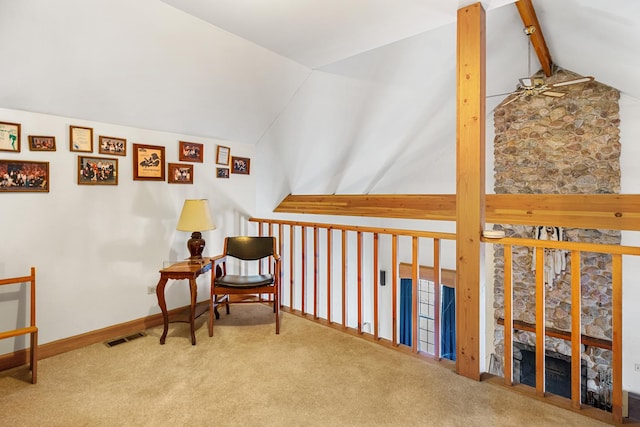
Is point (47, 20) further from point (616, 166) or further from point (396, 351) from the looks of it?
point (616, 166)

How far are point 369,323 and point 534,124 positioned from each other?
4.17m

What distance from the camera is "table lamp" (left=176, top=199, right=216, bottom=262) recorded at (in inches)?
121

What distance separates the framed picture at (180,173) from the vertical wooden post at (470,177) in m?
2.51

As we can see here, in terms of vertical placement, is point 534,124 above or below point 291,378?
above

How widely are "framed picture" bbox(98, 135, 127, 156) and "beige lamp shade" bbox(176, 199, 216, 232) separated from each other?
69 centimetres

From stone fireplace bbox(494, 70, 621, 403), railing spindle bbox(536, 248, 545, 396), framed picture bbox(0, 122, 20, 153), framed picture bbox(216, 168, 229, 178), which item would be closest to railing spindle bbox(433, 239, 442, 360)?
railing spindle bbox(536, 248, 545, 396)

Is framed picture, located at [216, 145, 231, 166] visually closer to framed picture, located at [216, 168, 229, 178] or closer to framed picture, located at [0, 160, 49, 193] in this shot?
framed picture, located at [216, 168, 229, 178]

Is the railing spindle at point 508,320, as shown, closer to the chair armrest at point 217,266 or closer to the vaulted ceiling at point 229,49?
the vaulted ceiling at point 229,49

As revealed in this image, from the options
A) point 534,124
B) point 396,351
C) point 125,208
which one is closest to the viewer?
point 396,351

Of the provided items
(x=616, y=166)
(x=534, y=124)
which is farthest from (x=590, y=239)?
(x=534, y=124)

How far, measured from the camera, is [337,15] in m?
2.41

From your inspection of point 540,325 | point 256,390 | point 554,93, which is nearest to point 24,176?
point 256,390

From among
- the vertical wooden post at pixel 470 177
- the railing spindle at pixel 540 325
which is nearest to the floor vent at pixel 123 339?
the vertical wooden post at pixel 470 177

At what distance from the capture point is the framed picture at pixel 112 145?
2.86 metres
